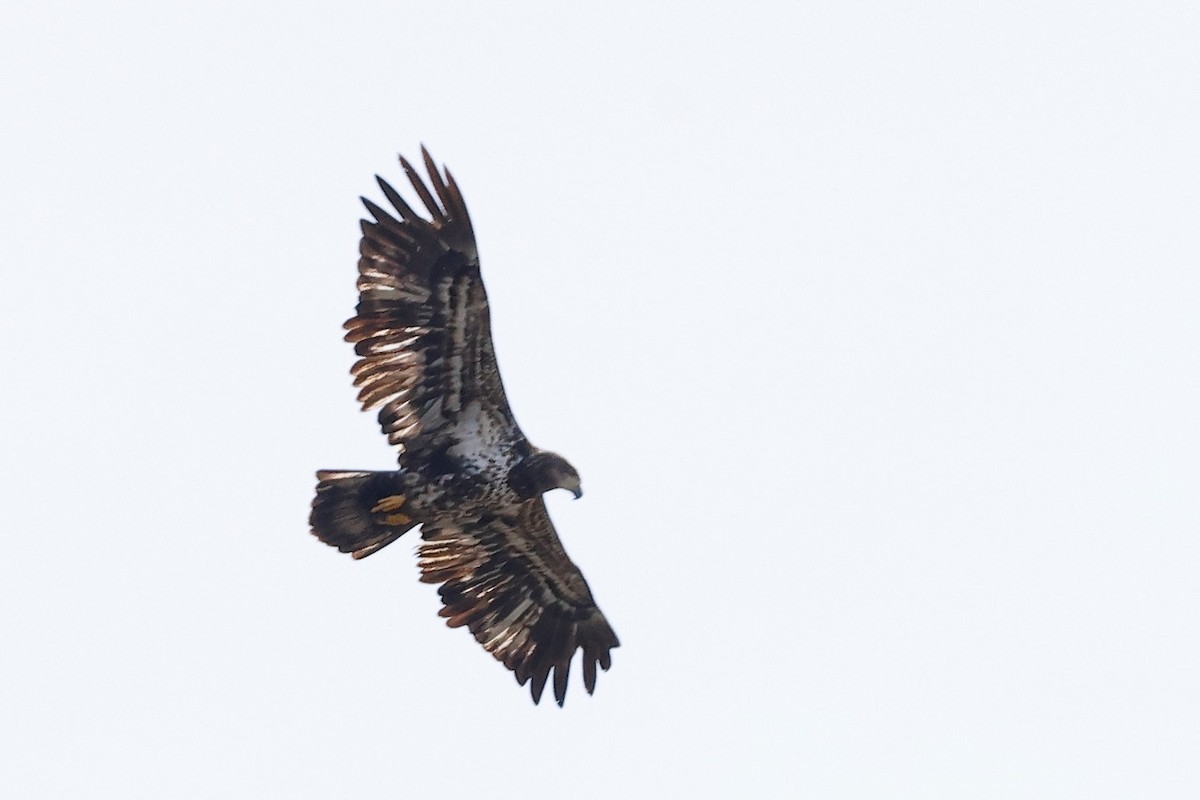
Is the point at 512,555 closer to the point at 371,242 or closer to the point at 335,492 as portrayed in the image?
the point at 335,492

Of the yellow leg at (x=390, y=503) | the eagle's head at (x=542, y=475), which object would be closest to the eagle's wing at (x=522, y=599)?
the eagle's head at (x=542, y=475)

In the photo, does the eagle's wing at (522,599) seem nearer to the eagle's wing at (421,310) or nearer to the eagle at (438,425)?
the eagle at (438,425)

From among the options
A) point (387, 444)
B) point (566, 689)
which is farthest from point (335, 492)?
point (566, 689)

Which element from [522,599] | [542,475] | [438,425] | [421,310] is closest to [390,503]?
[438,425]

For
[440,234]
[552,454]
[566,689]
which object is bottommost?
[566,689]

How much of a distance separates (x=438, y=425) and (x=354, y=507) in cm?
96

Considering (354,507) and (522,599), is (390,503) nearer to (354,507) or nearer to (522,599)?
(354,507)

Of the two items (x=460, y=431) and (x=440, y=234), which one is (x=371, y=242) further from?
(x=460, y=431)

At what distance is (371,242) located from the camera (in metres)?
17.1

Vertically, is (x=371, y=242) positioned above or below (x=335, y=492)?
above

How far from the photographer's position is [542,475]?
58.2 ft

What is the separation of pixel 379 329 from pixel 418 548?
8.24 ft

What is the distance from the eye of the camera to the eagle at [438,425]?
56.1ft

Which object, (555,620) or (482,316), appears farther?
(555,620)
